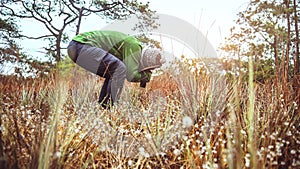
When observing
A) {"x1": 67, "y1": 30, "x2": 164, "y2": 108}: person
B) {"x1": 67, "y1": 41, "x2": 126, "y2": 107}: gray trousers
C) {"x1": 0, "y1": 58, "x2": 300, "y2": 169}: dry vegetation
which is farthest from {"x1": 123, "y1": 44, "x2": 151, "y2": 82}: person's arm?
{"x1": 0, "y1": 58, "x2": 300, "y2": 169}: dry vegetation

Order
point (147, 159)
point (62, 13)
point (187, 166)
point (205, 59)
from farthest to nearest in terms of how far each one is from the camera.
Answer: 1. point (62, 13)
2. point (205, 59)
3. point (147, 159)
4. point (187, 166)

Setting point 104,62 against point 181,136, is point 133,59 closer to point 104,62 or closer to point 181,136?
point 104,62

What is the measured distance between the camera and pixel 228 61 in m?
2.99

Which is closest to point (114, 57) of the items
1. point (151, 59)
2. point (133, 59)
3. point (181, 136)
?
point (133, 59)

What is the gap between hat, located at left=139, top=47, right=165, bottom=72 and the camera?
3.79 meters

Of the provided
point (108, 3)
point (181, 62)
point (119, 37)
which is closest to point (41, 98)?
point (119, 37)

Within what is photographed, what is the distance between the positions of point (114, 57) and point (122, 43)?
197 mm

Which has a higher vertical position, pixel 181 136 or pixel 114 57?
pixel 114 57

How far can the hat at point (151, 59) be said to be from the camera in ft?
12.4

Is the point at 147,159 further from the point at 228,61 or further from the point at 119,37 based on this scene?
the point at 119,37

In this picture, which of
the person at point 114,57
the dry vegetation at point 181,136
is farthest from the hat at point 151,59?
the dry vegetation at point 181,136

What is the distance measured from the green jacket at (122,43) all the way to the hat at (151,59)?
69 mm

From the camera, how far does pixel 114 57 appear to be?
368cm

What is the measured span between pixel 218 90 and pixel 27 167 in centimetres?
184
